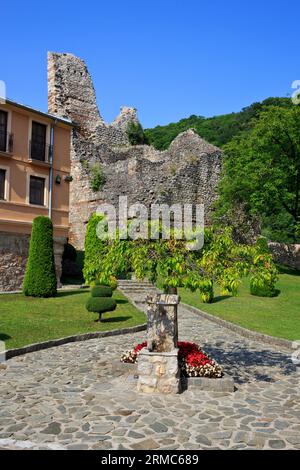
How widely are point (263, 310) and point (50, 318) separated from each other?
916 centimetres

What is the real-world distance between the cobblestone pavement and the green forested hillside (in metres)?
47.1

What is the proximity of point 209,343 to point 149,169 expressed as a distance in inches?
798

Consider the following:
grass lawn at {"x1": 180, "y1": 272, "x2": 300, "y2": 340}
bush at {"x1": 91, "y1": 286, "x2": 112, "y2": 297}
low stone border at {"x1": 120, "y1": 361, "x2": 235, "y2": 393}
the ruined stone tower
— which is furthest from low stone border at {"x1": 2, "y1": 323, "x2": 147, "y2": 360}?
the ruined stone tower

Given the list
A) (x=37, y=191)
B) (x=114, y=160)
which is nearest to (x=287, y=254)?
(x=114, y=160)

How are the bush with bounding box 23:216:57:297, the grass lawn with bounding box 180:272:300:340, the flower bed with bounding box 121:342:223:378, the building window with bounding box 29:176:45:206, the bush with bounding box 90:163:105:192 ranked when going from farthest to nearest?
the bush with bounding box 90:163:105:192 → the building window with bounding box 29:176:45:206 → the bush with bounding box 23:216:57:297 → the grass lawn with bounding box 180:272:300:340 → the flower bed with bounding box 121:342:223:378

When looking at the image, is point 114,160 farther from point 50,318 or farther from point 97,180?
point 50,318

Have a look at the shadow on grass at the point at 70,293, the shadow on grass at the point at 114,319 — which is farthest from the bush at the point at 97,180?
the shadow on grass at the point at 114,319

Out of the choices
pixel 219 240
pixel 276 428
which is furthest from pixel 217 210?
pixel 276 428

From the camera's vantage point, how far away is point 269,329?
15.0 meters

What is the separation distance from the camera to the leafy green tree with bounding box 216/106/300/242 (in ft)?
95.9

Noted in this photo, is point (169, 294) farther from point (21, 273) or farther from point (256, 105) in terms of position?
point (256, 105)

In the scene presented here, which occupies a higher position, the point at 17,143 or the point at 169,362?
the point at 17,143

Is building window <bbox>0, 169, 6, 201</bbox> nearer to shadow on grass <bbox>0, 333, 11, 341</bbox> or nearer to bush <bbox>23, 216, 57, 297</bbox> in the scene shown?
bush <bbox>23, 216, 57, 297</bbox>

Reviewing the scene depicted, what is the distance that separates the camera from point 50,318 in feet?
49.5
